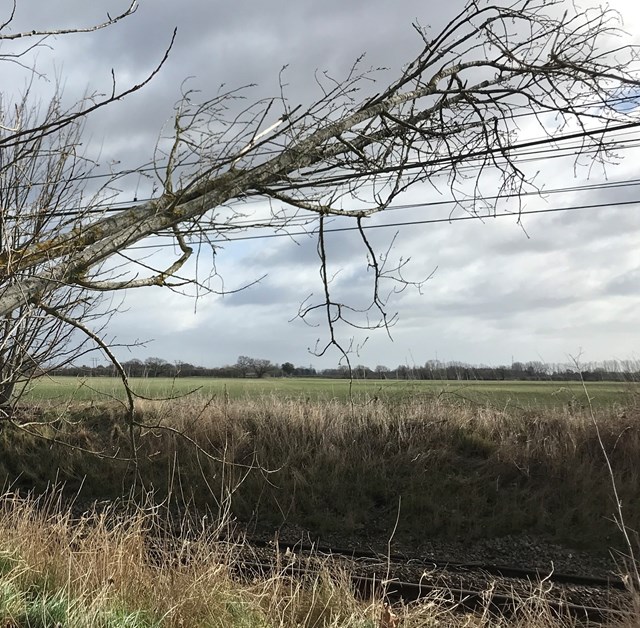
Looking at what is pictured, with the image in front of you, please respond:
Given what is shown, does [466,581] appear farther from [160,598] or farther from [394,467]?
[160,598]

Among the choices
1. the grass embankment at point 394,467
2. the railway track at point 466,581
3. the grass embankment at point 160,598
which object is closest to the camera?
the grass embankment at point 160,598

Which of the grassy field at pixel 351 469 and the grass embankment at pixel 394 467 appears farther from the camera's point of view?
the grass embankment at pixel 394 467

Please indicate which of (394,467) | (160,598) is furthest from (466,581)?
(160,598)

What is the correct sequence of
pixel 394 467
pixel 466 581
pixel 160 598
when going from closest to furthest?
pixel 160 598 < pixel 466 581 < pixel 394 467

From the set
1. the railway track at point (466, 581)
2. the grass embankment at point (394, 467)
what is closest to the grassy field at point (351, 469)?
the grass embankment at point (394, 467)

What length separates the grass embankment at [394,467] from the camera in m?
10.9

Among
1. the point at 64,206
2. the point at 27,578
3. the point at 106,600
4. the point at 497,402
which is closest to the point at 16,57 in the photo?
the point at 64,206

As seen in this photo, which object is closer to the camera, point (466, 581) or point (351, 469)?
point (466, 581)

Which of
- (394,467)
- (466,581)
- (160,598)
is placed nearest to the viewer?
(160,598)

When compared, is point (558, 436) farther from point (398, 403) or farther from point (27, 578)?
point (27, 578)

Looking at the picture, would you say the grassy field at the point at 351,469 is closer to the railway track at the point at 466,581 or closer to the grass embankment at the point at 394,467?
the grass embankment at the point at 394,467

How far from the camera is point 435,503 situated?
1143 cm

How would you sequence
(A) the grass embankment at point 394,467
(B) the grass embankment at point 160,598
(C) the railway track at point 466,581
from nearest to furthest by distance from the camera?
(B) the grass embankment at point 160,598, (C) the railway track at point 466,581, (A) the grass embankment at point 394,467

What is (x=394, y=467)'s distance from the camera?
12.8 meters
